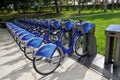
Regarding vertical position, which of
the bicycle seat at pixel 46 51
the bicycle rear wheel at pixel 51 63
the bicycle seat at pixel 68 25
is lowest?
the bicycle rear wheel at pixel 51 63

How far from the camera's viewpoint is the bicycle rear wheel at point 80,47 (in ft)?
17.6

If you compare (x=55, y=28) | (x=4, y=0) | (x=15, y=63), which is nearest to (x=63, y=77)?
(x=15, y=63)

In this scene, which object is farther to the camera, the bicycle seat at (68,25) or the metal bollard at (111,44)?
the bicycle seat at (68,25)

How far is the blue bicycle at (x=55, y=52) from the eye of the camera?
4.12 metres

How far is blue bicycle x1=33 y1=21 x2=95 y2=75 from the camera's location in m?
4.12

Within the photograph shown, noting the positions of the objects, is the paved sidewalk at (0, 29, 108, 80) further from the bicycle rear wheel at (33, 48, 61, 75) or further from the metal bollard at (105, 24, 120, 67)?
the metal bollard at (105, 24, 120, 67)

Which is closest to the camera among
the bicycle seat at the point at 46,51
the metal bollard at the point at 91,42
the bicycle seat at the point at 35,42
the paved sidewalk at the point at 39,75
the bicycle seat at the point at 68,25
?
the bicycle seat at the point at 46,51

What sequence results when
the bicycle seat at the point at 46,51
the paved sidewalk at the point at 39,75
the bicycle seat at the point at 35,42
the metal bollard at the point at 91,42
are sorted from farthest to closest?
the metal bollard at the point at 91,42
the bicycle seat at the point at 35,42
the paved sidewalk at the point at 39,75
the bicycle seat at the point at 46,51

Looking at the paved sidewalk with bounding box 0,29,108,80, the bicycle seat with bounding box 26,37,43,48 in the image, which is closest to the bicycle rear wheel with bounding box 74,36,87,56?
the paved sidewalk with bounding box 0,29,108,80

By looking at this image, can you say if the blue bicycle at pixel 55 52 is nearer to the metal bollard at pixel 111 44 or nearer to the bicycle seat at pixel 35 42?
the bicycle seat at pixel 35 42

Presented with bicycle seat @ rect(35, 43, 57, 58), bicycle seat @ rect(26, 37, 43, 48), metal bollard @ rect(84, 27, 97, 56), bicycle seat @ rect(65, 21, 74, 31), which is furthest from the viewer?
bicycle seat @ rect(65, 21, 74, 31)

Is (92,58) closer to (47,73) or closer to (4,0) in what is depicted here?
(47,73)

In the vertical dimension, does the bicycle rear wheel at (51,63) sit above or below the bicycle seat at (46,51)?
below

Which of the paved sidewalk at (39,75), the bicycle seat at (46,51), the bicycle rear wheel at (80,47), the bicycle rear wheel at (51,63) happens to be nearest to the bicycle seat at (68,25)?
the bicycle rear wheel at (80,47)
